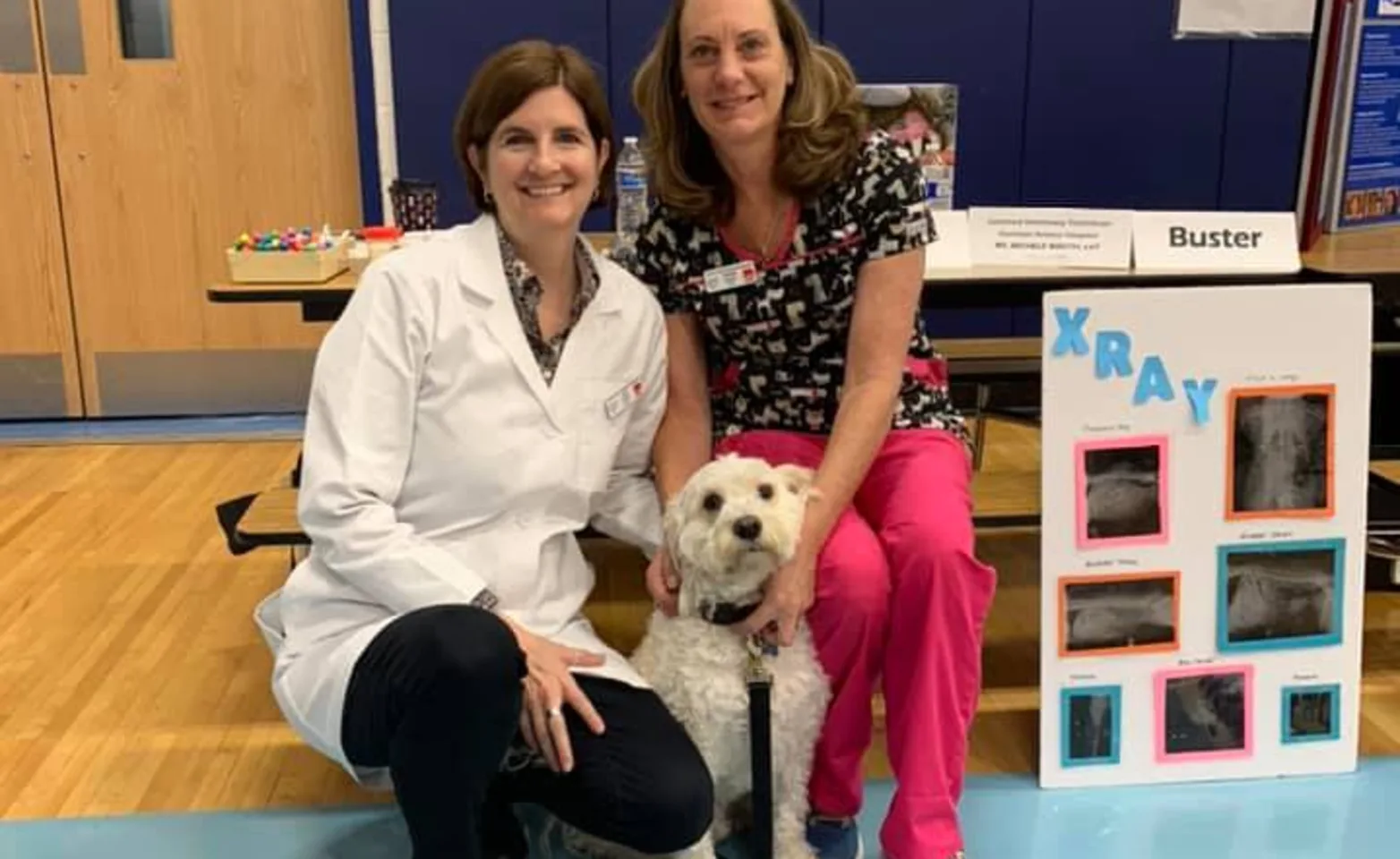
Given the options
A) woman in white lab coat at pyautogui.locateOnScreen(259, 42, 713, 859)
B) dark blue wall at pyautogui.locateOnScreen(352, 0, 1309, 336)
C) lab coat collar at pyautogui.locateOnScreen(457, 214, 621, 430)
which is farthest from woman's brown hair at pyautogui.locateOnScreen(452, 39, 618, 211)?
dark blue wall at pyautogui.locateOnScreen(352, 0, 1309, 336)

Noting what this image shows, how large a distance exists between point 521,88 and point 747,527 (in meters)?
0.62

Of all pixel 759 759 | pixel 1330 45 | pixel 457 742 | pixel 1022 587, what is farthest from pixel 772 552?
pixel 1330 45

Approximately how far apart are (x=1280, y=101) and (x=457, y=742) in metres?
4.02

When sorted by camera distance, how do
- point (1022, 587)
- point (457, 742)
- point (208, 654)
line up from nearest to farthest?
1. point (457, 742)
2. point (208, 654)
3. point (1022, 587)

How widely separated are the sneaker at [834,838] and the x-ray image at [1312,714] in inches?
29.9

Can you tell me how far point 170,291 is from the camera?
433 cm

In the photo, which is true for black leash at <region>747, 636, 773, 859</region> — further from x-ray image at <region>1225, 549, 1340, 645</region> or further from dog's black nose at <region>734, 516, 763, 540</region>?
x-ray image at <region>1225, 549, 1340, 645</region>

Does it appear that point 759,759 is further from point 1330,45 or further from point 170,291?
point 170,291

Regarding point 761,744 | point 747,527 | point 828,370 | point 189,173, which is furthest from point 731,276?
point 189,173

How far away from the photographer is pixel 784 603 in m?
1.68

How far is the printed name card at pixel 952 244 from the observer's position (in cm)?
241

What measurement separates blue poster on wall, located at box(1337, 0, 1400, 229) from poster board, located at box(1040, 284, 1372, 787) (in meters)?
1.05

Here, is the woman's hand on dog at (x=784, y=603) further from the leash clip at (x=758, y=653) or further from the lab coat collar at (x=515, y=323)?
the lab coat collar at (x=515, y=323)

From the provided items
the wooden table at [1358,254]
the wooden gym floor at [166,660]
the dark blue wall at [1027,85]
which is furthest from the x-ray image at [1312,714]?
the dark blue wall at [1027,85]
